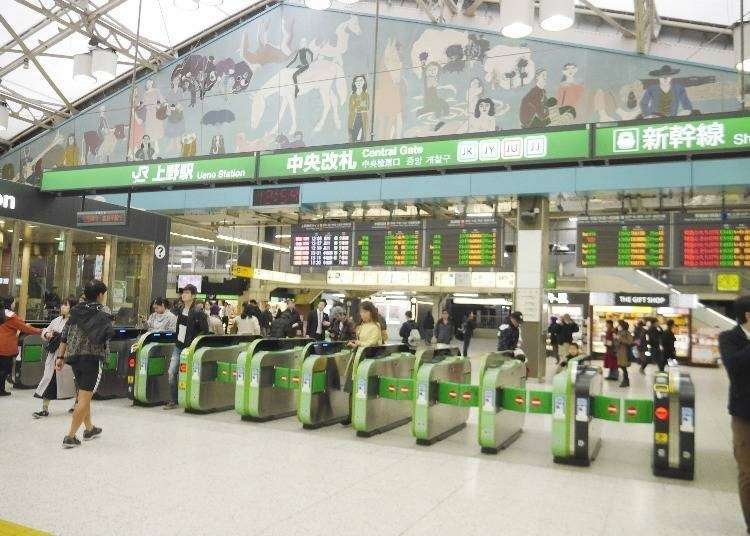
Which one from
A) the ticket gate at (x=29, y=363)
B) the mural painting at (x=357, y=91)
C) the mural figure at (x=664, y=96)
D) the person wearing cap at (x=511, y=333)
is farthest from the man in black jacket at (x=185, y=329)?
the mural figure at (x=664, y=96)

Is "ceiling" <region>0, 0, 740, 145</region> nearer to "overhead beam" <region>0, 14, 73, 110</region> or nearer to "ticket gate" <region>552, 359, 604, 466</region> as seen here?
"overhead beam" <region>0, 14, 73, 110</region>

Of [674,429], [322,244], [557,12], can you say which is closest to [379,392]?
[674,429]

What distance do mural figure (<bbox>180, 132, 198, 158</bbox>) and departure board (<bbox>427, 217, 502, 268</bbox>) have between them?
11417 millimetres

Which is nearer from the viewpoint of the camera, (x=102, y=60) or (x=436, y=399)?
(x=436, y=399)

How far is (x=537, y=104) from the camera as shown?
14.1 meters

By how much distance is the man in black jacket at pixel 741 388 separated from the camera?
3.48m

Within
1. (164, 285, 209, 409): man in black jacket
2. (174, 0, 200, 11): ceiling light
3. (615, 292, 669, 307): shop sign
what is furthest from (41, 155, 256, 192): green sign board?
(615, 292, 669, 307): shop sign

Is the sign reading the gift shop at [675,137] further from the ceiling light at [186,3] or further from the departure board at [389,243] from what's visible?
the ceiling light at [186,3]

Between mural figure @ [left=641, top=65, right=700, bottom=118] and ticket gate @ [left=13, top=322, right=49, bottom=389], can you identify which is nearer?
ticket gate @ [left=13, top=322, right=49, bottom=389]

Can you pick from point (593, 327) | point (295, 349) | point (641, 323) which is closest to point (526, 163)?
point (295, 349)

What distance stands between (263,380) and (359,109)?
11276 millimetres

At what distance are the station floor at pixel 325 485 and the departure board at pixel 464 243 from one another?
11.4ft

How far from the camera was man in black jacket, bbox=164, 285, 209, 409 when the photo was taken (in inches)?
279

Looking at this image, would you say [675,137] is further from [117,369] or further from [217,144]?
[217,144]
